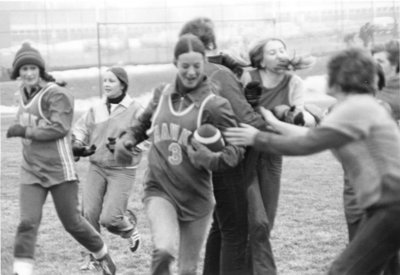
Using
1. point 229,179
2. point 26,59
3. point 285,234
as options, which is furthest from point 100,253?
point 285,234

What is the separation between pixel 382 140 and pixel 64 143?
2.67 m

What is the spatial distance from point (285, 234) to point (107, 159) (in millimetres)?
2137

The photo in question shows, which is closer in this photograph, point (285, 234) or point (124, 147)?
point (124, 147)

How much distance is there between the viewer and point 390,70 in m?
6.10

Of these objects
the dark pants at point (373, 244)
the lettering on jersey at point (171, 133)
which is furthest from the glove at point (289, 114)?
the dark pants at point (373, 244)

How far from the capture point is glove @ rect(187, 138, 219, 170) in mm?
5039

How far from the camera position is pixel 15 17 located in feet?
96.5

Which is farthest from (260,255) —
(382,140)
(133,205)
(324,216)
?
(133,205)

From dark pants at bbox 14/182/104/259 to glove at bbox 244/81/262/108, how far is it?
1520 millimetres

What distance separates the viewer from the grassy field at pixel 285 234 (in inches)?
286

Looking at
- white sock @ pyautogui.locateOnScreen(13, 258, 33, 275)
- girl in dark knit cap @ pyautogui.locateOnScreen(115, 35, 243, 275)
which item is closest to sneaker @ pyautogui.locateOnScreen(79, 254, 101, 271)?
white sock @ pyautogui.locateOnScreen(13, 258, 33, 275)

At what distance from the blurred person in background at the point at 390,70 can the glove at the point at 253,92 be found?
0.88 m

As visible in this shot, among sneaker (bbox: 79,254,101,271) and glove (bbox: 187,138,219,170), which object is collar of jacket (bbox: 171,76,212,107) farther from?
sneaker (bbox: 79,254,101,271)

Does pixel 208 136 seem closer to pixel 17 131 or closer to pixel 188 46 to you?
pixel 188 46
